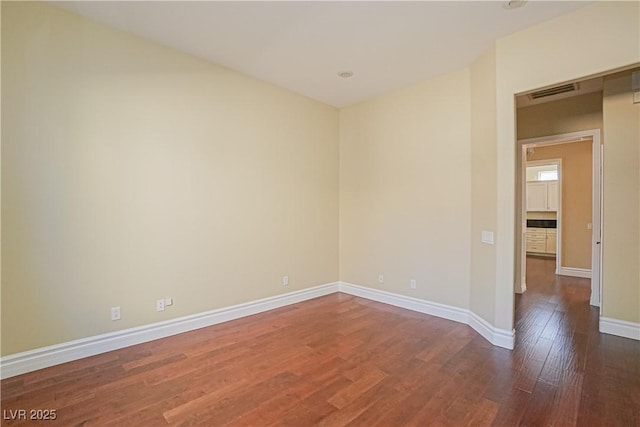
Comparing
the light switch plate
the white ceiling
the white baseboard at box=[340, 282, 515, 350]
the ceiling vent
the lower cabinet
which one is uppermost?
the white ceiling

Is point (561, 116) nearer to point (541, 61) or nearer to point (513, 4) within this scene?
point (541, 61)

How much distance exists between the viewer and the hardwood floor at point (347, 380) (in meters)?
2.03

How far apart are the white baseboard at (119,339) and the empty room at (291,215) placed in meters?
0.02

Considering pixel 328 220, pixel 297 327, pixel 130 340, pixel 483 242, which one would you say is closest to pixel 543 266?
pixel 483 242

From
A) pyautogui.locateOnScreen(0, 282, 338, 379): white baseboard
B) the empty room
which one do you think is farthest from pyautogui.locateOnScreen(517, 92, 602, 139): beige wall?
pyautogui.locateOnScreen(0, 282, 338, 379): white baseboard

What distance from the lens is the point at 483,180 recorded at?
341 centimetres

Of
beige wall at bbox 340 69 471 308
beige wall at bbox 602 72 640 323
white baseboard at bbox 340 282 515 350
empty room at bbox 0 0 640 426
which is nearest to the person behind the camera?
empty room at bbox 0 0 640 426

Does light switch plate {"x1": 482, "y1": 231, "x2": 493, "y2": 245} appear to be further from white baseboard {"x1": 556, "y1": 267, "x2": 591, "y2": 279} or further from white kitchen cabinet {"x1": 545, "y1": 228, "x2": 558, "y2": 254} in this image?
white kitchen cabinet {"x1": 545, "y1": 228, "x2": 558, "y2": 254}

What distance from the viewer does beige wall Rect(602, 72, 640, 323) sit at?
132 inches

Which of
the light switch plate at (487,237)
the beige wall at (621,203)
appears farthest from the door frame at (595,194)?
the light switch plate at (487,237)

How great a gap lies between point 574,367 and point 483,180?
76.5 inches

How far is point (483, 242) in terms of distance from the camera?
3.42 meters

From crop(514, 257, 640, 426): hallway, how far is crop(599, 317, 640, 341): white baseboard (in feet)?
0.30

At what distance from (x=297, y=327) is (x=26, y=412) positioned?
2.33m
